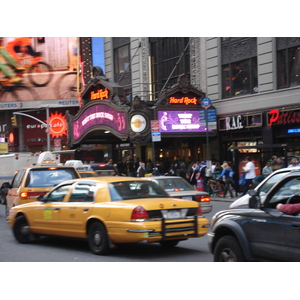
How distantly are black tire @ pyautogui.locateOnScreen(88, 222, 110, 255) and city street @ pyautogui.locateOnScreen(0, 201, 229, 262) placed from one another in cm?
13

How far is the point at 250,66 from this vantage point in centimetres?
3014

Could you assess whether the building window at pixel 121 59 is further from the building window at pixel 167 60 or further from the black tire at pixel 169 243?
the black tire at pixel 169 243

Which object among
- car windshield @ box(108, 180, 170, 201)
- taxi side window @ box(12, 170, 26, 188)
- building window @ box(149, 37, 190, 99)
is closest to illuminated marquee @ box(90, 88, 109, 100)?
building window @ box(149, 37, 190, 99)

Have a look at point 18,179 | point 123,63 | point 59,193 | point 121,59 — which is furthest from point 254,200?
point 121,59

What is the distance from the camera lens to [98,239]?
10.5 m

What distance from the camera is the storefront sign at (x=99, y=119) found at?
33219mm

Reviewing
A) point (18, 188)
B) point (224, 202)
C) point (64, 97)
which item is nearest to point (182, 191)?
point (18, 188)

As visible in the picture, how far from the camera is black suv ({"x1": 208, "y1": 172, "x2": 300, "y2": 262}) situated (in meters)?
6.46

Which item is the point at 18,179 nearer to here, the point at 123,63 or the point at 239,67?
the point at 239,67

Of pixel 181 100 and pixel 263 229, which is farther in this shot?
pixel 181 100

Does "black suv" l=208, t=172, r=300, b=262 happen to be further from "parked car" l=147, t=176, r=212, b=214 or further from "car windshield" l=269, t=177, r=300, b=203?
"parked car" l=147, t=176, r=212, b=214

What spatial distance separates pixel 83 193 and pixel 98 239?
113 cm

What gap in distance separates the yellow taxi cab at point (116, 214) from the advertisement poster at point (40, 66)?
5342 cm

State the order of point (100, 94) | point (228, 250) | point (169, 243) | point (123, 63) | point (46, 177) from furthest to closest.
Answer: point (123, 63) < point (100, 94) < point (46, 177) < point (169, 243) < point (228, 250)
